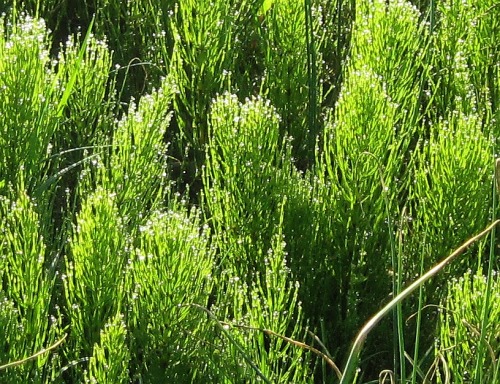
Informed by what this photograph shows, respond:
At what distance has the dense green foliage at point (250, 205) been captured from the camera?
238 centimetres

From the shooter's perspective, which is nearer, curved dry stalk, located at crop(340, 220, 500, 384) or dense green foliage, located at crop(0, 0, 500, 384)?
curved dry stalk, located at crop(340, 220, 500, 384)

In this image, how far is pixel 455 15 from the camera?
3.46 metres

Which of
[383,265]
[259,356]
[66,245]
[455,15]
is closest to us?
[259,356]

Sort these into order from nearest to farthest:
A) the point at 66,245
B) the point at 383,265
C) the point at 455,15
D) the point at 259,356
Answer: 1. the point at 259,356
2. the point at 66,245
3. the point at 383,265
4. the point at 455,15

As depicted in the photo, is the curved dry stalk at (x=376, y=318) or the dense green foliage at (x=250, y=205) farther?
the dense green foliage at (x=250, y=205)

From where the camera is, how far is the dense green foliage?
238cm

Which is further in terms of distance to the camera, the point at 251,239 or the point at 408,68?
Answer: the point at 408,68

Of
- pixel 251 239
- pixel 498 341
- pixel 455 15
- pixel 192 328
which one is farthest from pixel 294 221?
pixel 455 15

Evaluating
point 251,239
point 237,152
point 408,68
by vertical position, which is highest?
point 408,68

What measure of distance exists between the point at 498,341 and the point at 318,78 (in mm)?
1462

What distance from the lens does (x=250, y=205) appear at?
2.74m

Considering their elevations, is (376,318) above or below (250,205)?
above

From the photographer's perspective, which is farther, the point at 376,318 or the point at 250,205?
the point at 250,205

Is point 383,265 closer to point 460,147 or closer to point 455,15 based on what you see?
point 460,147
